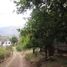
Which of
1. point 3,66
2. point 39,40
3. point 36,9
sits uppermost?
point 36,9

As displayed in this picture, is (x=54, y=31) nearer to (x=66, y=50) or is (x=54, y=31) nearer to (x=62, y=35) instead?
(x=62, y=35)

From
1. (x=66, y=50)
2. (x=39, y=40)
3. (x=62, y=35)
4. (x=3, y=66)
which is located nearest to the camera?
(x=62, y=35)

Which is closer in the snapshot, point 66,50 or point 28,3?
point 28,3

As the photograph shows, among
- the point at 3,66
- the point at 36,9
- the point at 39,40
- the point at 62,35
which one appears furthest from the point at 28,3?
the point at 3,66

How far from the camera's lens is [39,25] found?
18125 mm

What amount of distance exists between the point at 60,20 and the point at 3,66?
449 inches

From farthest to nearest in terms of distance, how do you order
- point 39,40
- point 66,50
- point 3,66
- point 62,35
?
point 66,50
point 3,66
point 39,40
point 62,35

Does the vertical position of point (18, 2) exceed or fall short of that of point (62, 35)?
it exceeds it

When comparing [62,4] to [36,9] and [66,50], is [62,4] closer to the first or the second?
[36,9]

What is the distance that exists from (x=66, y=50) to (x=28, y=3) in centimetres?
1444

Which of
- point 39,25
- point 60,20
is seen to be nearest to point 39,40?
point 39,25

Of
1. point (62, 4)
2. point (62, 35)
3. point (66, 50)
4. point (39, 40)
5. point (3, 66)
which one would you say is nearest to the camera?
point (62, 4)

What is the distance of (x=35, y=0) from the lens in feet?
56.9

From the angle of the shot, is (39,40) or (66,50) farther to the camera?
(66,50)
